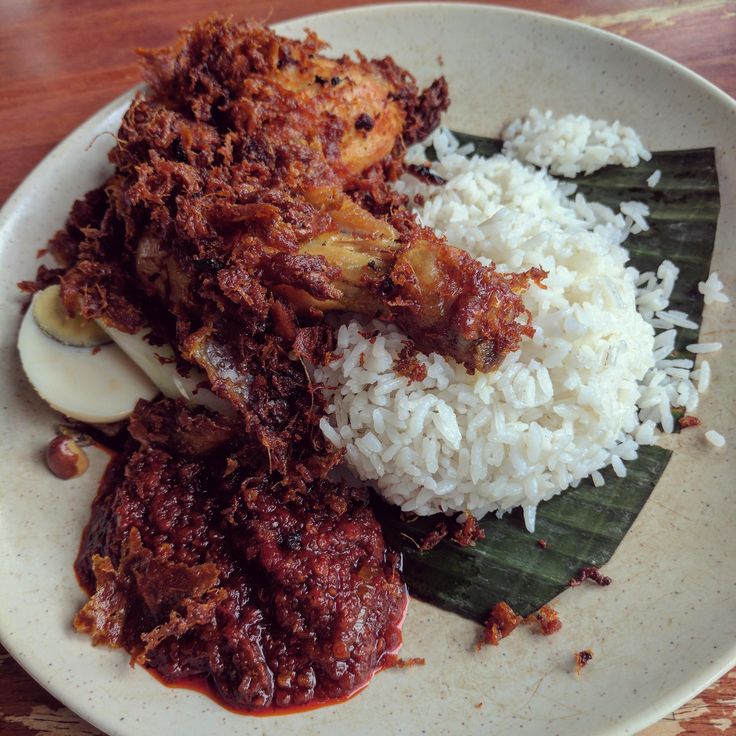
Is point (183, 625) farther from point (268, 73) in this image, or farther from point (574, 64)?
point (574, 64)

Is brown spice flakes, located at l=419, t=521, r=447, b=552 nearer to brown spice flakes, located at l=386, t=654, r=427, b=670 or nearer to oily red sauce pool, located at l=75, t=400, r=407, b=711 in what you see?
oily red sauce pool, located at l=75, t=400, r=407, b=711

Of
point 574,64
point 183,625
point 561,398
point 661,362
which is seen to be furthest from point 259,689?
point 574,64

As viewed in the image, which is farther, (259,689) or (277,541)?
(277,541)

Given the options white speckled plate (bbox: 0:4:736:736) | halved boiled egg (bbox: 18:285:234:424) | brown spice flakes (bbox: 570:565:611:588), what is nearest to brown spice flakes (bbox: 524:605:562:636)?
white speckled plate (bbox: 0:4:736:736)

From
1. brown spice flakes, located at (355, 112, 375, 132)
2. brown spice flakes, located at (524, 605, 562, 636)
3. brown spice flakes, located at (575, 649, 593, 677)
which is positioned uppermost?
brown spice flakes, located at (355, 112, 375, 132)

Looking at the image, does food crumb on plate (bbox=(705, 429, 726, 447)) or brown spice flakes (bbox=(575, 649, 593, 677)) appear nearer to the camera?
brown spice flakes (bbox=(575, 649, 593, 677))

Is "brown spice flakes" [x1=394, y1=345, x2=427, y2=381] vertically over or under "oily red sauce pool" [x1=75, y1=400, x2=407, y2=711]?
over

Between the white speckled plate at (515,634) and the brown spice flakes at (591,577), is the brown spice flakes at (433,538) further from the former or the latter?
the brown spice flakes at (591,577)
